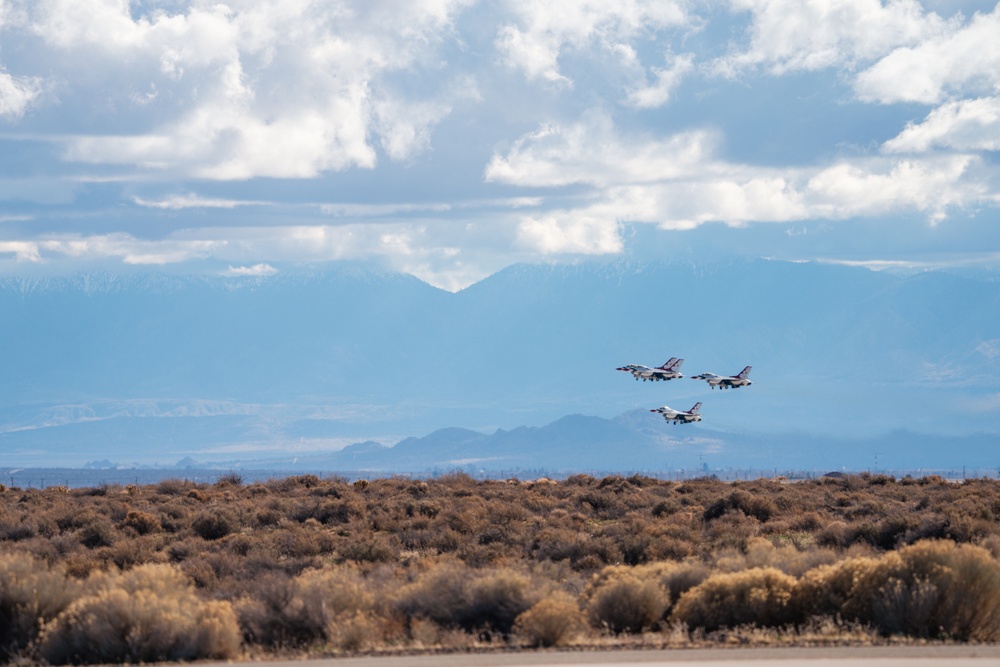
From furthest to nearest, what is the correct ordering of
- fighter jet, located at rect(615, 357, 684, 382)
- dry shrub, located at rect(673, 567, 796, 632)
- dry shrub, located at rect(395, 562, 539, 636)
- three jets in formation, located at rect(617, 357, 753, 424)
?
three jets in formation, located at rect(617, 357, 753, 424) → fighter jet, located at rect(615, 357, 684, 382) → dry shrub, located at rect(395, 562, 539, 636) → dry shrub, located at rect(673, 567, 796, 632)

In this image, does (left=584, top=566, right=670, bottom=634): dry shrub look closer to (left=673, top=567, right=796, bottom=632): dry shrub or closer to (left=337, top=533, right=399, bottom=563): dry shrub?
(left=673, top=567, right=796, bottom=632): dry shrub

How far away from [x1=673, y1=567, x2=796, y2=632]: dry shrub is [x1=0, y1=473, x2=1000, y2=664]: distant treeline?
3 centimetres

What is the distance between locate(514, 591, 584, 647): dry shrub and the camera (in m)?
23.7

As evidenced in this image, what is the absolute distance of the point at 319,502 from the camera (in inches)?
1933

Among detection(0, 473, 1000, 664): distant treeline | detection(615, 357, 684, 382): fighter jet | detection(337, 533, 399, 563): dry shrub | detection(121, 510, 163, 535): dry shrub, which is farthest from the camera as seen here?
detection(615, 357, 684, 382): fighter jet

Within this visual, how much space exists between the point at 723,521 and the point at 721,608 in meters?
19.2

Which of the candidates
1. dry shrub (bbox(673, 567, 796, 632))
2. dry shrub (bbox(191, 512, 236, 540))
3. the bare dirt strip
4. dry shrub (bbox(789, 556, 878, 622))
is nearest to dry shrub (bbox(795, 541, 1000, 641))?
dry shrub (bbox(789, 556, 878, 622))

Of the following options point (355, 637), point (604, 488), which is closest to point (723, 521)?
point (604, 488)

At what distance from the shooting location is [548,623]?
77.8 feet

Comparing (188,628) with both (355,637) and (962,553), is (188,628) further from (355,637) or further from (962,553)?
(962,553)

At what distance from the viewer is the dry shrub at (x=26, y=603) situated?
24.4 metres

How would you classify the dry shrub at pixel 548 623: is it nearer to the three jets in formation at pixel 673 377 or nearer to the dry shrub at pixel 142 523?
the dry shrub at pixel 142 523

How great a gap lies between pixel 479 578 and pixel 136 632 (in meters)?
6.21

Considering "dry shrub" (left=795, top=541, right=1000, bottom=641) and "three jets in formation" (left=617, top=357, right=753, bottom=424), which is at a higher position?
"three jets in formation" (left=617, top=357, right=753, bottom=424)
